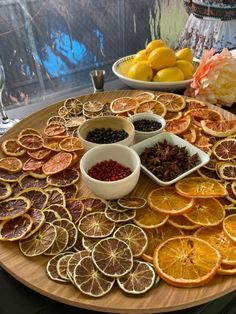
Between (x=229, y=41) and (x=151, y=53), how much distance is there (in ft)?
3.10

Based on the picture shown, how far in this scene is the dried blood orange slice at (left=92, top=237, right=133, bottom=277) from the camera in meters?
0.75

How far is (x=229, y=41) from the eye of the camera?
2.17 m

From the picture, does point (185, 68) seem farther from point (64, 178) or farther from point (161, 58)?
point (64, 178)

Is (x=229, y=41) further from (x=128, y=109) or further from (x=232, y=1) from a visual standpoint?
(x=128, y=109)

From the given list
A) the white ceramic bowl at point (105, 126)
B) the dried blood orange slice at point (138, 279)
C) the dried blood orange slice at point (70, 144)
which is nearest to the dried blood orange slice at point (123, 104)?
the white ceramic bowl at point (105, 126)

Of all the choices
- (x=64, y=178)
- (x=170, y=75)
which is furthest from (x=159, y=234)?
(x=170, y=75)

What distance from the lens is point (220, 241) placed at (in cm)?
82

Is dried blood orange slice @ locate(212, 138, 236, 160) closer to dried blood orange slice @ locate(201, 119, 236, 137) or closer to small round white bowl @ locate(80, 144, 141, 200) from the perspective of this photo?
dried blood orange slice @ locate(201, 119, 236, 137)

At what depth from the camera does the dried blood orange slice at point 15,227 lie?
84 centimetres

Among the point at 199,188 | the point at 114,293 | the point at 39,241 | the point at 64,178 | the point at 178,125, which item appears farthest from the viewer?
the point at 178,125

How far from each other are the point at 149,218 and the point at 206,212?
162mm

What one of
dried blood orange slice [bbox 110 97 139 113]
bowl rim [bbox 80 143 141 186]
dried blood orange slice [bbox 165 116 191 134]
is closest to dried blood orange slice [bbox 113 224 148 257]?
bowl rim [bbox 80 143 141 186]

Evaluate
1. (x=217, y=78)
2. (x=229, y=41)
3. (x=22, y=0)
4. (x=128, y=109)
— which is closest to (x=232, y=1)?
(x=229, y=41)

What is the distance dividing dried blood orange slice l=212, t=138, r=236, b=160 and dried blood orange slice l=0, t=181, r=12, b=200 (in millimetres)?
704
